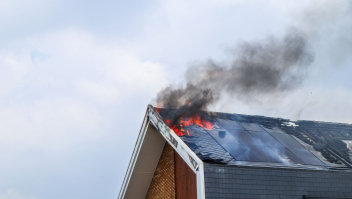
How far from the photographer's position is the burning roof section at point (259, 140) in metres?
9.34

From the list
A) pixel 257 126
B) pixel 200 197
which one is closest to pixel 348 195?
pixel 257 126

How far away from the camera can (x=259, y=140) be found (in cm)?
1071

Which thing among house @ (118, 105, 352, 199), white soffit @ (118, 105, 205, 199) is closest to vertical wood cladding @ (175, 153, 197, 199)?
house @ (118, 105, 352, 199)

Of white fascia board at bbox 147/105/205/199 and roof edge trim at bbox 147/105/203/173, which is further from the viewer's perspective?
roof edge trim at bbox 147/105/203/173

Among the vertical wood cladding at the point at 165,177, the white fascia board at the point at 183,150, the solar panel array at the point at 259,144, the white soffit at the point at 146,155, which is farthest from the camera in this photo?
the vertical wood cladding at the point at 165,177

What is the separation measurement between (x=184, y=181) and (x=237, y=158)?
7.00ft

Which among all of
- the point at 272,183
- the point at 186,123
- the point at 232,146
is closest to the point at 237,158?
the point at 232,146

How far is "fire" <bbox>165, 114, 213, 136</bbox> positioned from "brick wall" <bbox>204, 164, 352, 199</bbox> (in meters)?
2.09

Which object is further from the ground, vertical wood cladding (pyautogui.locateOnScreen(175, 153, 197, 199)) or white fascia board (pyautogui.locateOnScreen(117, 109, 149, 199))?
white fascia board (pyautogui.locateOnScreen(117, 109, 149, 199))

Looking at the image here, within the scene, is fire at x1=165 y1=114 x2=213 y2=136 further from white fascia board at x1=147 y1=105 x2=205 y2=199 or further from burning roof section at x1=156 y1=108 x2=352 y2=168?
white fascia board at x1=147 y1=105 x2=205 y2=199

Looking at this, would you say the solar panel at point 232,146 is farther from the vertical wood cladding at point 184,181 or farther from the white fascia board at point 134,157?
the white fascia board at point 134,157

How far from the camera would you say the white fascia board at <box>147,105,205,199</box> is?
7973mm

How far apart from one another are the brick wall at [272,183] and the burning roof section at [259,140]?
0.38 metres

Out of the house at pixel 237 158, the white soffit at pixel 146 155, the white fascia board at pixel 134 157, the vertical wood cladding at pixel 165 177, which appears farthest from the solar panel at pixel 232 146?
the white fascia board at pixel 134 157
